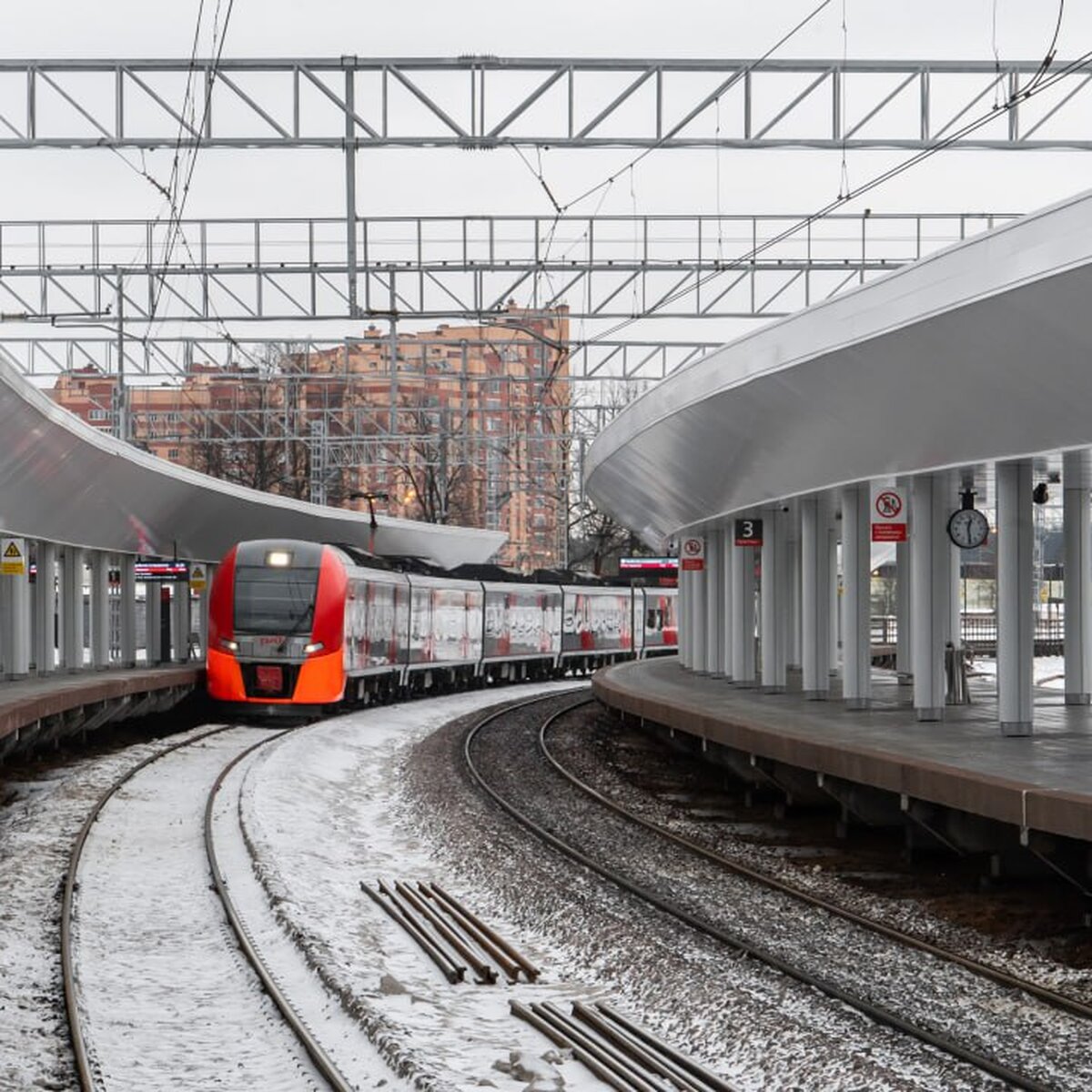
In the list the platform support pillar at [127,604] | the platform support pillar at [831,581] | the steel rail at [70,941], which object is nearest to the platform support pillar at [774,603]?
the platform support pillar at [831,581]

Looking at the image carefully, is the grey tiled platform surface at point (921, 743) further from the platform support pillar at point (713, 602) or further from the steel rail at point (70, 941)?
the steel rail at point (70, 941)

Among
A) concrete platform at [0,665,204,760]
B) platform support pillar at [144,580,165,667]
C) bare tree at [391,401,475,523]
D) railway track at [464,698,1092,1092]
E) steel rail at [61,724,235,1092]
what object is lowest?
railway track at [464,698,1092,1092]

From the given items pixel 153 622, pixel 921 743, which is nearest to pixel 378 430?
pixel 153 622

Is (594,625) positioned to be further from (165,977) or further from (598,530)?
(165,977)

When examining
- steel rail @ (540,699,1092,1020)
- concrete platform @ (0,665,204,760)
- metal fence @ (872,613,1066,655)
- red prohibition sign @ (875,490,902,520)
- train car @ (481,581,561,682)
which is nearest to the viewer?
steel rail @ (540,699,1092,1020)

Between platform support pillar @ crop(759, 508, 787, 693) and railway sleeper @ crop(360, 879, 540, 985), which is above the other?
platform support pillar @ crop(759, 508, 787, 693)

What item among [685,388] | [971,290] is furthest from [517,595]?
[971,290]

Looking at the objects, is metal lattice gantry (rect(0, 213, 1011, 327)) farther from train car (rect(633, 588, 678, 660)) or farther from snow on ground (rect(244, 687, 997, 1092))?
train car (rect(633, 588, 678, 660))

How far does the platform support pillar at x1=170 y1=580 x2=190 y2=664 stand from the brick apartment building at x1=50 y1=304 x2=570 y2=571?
364 cm

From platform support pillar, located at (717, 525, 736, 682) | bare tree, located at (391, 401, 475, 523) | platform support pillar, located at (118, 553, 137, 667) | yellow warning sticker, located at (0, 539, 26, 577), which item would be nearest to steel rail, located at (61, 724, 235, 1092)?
yellow warning sticker, located at (0, 539, 26, 577)

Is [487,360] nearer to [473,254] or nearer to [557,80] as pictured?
[473,254]

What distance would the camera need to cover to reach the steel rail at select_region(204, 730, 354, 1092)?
830cm

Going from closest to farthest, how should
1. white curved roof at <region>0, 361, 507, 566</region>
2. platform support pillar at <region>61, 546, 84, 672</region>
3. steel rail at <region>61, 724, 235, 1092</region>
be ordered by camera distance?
steel rail at <region>61, 724, 235, 1092</region>
white curved roof at <region>0, 361, 507, 566</region>
platform support pillar at <region>61, 546, 84, 672</region>

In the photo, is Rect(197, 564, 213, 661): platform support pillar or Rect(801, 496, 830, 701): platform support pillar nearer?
Rect(801, 496, 830, 701): platform support pillar
